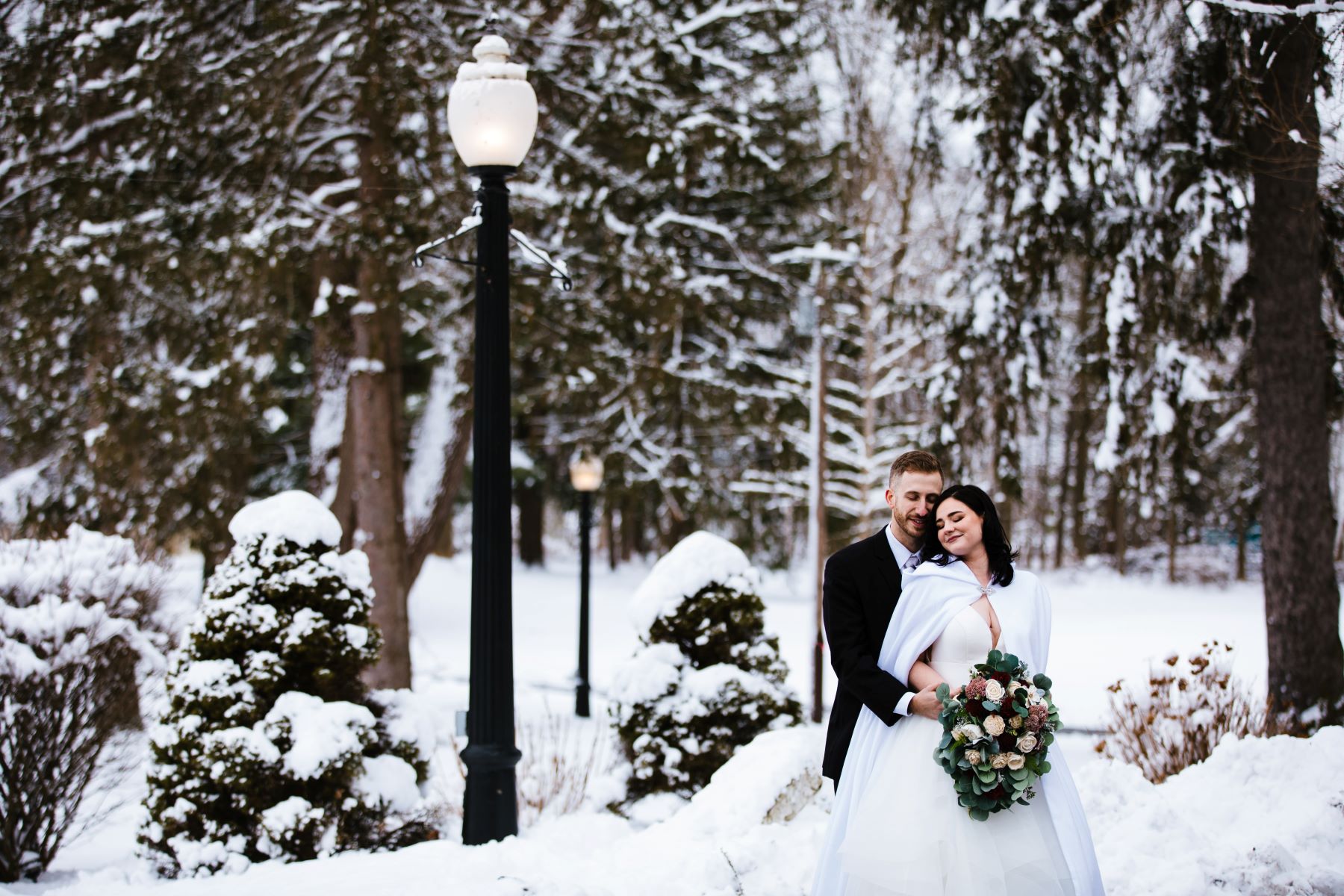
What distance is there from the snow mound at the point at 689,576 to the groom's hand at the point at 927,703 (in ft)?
10.6

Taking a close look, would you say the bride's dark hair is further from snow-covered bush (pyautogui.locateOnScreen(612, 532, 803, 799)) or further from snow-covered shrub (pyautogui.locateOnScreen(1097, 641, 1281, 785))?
snow-covered shrub (pyautogui.locateOnScreen(1097, 641, 1281, 785))

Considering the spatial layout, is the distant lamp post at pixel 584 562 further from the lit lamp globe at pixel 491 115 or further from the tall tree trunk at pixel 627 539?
the tall tree trunk at pixel 627 539

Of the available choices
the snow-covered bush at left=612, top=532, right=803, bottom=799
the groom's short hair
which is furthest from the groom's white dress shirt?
the snow-covered bush at left=612, top=532, right=803, bottom=799

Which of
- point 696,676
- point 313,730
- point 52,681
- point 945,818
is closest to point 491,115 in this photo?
point 313,730

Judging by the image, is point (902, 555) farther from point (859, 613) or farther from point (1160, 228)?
point (1160, 228)

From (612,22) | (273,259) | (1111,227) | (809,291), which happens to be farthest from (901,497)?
(809,291)

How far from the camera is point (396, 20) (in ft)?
34.6

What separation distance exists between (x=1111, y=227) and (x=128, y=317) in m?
11.9

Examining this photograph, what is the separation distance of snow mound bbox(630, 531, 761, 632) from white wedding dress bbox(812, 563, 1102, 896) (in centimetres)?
312

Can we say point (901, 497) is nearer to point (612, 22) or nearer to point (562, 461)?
point (612, 22)

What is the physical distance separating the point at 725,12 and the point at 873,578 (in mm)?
11083

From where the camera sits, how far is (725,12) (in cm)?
1324

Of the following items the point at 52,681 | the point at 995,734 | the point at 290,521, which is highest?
the point at 290,521

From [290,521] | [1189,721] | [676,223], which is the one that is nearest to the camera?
[290,521]
